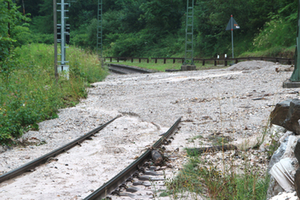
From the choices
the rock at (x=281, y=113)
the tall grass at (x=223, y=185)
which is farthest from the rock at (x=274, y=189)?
the rock at (x=281, y=113)

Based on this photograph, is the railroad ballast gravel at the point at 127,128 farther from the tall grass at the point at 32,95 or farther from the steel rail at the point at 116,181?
the tall grass at the point at 32,95

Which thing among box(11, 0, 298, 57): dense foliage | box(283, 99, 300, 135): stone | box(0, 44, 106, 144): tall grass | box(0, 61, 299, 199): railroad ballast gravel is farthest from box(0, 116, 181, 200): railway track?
box(11, 0, 298, 57): dense foliage

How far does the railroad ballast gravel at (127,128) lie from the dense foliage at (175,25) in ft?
53.5

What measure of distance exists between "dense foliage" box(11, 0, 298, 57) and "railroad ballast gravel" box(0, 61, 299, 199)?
16.3m

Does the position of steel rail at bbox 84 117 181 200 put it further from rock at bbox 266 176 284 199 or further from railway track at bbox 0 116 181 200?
rock at bbox 266 176 284 199

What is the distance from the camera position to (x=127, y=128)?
925 cm

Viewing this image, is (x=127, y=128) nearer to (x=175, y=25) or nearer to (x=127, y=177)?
(x=127, y=177)

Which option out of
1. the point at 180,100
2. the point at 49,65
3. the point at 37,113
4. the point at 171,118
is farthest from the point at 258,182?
the point at 49,65

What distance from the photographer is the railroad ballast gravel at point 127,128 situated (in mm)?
5324

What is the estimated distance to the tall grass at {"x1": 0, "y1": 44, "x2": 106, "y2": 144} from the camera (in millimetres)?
8207

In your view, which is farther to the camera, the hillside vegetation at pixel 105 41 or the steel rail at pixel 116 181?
the hillside vegetation at pixel 105 41

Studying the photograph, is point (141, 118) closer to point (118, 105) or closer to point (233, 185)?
point (118, 105)

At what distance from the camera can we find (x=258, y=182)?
4500 millimetres

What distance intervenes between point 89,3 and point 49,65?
7001cm
